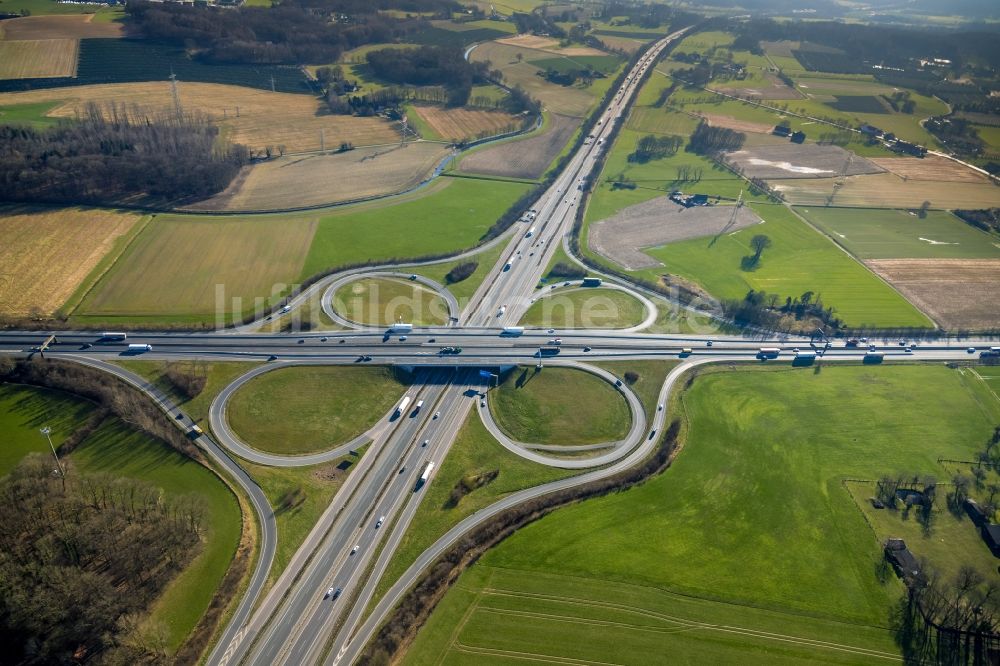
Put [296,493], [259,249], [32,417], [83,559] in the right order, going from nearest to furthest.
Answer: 1. [83,559]
2. [296,493]
3. [32,417]
4. [259,249]

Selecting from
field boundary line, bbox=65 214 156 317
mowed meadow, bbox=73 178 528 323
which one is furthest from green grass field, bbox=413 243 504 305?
field boundary line, bbox=65 214 156 317

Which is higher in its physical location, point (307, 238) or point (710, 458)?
point (307, 238)

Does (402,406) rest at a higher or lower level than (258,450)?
higher

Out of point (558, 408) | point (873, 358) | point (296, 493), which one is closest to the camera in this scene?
point (296, 493)

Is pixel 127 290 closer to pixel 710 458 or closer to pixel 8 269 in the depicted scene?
pixel 8 269

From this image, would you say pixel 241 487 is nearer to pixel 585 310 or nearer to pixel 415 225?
pixel 585 310

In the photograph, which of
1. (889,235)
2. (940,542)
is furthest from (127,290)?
(889,235)

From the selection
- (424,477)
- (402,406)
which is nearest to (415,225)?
(402,406)

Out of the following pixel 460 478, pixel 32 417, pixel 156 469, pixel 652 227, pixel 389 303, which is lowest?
pixel 460 478

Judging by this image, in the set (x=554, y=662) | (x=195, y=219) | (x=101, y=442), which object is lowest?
(x=554, y=662)
